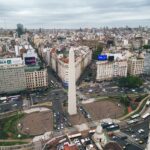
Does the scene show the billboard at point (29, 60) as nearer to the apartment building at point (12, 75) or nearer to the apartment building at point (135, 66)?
the apartment building at point (12, 75)

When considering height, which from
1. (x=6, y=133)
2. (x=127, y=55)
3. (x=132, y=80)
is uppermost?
(x=127, y=55)

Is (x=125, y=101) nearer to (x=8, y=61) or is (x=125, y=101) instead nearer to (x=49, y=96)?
(x=49, y=96)

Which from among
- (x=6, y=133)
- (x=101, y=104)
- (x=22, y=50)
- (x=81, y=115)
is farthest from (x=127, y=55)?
(x=6, y=133)

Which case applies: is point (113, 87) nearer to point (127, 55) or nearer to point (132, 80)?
point (132, 80)

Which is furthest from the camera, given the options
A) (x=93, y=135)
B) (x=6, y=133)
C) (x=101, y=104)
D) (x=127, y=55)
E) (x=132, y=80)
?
(x=127, y=55)

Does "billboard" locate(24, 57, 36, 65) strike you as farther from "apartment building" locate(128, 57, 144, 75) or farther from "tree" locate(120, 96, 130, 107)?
"apartment building" locate(128, 57, 144, 75)

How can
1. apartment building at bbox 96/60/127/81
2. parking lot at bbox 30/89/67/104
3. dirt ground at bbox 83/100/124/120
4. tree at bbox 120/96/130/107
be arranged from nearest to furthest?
1. dirt ground at bbox 83/100/124/120
2. tree at bbox 120/96/130/107
3. parking lot at bbox 30/89/67/104
4. apartment building at bbox 96/60/127/81

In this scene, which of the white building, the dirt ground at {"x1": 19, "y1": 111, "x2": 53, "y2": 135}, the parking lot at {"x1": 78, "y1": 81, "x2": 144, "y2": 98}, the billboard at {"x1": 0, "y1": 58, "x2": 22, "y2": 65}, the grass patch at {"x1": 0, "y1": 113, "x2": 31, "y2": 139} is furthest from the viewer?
the white building

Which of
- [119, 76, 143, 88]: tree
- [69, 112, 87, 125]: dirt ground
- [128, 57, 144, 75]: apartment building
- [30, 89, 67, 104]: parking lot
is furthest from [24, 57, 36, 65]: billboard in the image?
[128, 57, 144, 75]: apartment building
